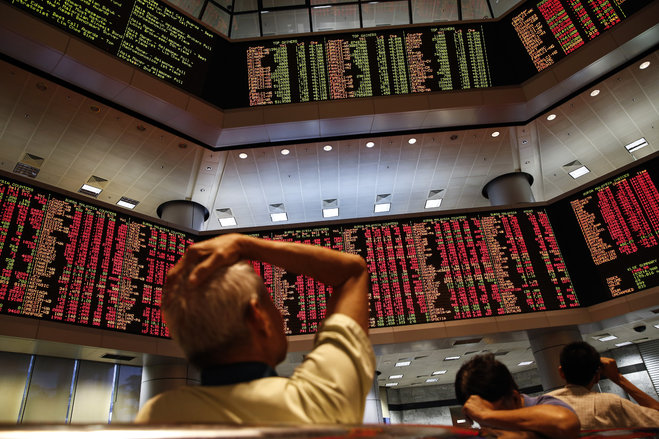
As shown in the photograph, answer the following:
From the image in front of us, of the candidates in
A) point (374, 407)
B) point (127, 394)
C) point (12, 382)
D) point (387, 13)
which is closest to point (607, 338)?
point (374, 407)

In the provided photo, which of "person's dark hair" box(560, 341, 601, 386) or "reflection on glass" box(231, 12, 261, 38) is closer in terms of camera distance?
"person's dark hair" box(560, 341, 601, 386)

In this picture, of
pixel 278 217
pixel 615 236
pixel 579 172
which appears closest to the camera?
pixel 615 236

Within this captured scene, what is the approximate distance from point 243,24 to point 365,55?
2.70 m

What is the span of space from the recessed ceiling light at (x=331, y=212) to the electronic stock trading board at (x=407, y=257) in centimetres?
245

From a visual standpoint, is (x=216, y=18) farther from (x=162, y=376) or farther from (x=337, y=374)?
(x=337, y=374)

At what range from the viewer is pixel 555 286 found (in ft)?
20.0

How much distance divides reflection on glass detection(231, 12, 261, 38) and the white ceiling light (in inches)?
289

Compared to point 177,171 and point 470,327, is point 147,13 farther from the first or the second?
point 470,327

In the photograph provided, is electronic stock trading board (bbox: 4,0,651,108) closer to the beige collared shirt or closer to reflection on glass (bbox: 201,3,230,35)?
reflection on glass (bbox: 201,3,230,35)

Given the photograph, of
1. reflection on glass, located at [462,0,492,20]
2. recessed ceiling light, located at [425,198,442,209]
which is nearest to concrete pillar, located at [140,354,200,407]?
recessed ceiling light, located at [425,198,442,209]

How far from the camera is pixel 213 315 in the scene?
759 millimetres

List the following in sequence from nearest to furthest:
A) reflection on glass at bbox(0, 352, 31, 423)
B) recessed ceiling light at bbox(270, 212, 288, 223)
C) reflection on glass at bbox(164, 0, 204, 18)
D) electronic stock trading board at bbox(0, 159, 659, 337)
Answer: electronic stock trading board at bbox(0, 159, 659, 337), reflection on glass at bbox(0, 352, 31, 423), reflection on glass at bbox(164, 0, 204, 18), recessed ceiling light at bbox(270, 212, 288, 223)

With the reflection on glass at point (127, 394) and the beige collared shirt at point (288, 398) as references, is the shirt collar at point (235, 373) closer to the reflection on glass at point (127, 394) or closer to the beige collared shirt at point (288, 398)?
the beige collared shirt at point (288, 398)

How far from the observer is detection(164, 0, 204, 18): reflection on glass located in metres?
7.79
